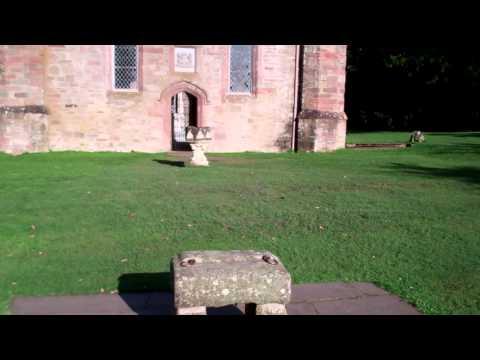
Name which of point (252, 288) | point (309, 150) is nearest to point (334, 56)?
point (309, 150)

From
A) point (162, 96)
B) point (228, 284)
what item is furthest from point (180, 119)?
point (228, 284)

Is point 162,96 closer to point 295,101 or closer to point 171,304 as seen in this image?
point 295,101

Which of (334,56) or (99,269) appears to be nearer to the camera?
(99,269)

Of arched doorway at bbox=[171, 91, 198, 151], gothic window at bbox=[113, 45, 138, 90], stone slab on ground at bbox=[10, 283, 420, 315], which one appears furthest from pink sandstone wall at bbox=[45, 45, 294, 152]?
stone slab on ground at bbox=[10, 283, 420, 315]

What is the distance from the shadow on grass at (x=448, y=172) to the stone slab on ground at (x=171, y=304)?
8849mm

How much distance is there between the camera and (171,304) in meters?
4.79

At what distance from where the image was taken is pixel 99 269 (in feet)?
19.1

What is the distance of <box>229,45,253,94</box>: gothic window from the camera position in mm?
20656

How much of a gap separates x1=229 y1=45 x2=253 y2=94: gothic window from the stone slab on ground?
54.5 ft

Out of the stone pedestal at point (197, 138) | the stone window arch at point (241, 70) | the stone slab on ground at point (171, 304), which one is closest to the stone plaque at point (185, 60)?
the stone window arch at point (241, 70)

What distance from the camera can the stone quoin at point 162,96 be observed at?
19.0 meters

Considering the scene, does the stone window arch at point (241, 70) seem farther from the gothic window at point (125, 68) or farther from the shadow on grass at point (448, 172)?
the shadow on grass at point (448, 172)
